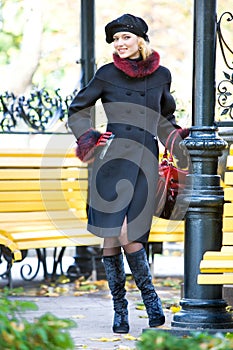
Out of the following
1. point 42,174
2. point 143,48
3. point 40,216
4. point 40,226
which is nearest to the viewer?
point 143,48

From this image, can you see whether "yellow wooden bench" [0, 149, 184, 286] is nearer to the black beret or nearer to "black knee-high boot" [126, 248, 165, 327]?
"black knee-high boot" [126, 248, 165, 327]

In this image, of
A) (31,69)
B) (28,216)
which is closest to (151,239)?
(28,216)

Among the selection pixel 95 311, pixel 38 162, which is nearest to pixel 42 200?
pixel 38 162

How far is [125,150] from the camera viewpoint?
6340 millimetres

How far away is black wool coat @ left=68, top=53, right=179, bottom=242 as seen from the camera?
20.7 feet

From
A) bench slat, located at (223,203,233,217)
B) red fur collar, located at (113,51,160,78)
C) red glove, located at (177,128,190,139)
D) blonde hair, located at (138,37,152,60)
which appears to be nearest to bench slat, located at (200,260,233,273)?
bench slat, located at (223,203,233,217)

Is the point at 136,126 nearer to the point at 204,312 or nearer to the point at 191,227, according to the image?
the point at 191,227

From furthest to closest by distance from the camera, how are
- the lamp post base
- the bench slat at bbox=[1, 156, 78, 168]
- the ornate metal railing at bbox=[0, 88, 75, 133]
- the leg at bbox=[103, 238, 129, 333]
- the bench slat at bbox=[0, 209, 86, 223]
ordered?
the ornate metal railing at bbox=[0, 88, 75, 133]
the bench slat at bbox=[1, 156, 78, 168]
the bench slat at bbox=[0, 209, 86, 223]
the leg at bbox=[103, 238, 129, 333]
the lamp post base

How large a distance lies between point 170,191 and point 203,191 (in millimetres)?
204

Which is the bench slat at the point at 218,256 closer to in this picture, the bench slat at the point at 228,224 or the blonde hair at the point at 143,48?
the bench slat at the point at 228,224

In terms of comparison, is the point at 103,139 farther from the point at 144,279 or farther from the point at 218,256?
the point at 218,256

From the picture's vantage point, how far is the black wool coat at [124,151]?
6.30 meters

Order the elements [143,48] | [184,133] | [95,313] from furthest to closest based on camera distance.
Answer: [95,313] → [184,133] → [143,48]

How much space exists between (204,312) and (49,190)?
383 cm
